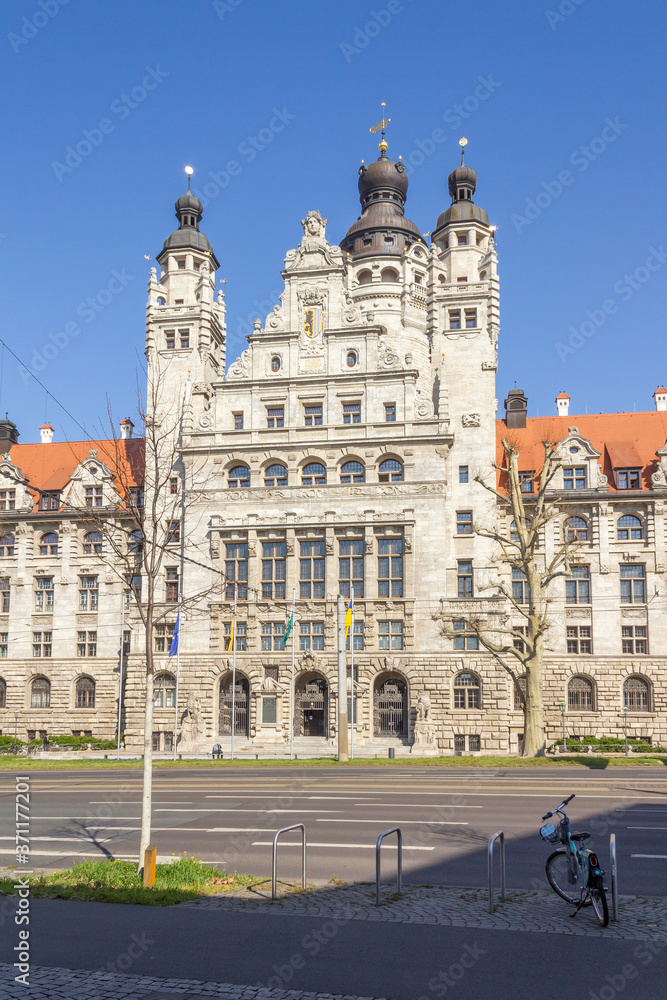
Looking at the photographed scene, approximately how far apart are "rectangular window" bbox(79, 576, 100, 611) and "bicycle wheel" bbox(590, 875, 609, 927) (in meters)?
52.1

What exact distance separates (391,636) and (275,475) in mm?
12519

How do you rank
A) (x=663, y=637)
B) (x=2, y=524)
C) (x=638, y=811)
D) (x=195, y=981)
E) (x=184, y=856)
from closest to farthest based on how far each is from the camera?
1. (x=195, y=981)
2. (x=184, y=856)
3. (x=638, y=811)
4. (x=663, y=637)
5. (x=2, y=524)

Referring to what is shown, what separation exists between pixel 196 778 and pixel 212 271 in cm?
4142

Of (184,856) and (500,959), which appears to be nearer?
(500,959)

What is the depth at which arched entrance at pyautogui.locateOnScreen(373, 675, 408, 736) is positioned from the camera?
51156 mm

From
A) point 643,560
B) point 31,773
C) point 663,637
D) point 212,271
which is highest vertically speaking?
point 212,271

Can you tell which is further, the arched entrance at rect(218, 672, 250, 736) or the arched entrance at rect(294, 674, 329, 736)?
the arched entrance at rect(218, 672, 250, 736)

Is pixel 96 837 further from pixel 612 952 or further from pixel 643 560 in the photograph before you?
pixel 643 560

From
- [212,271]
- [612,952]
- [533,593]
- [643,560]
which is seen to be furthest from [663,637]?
[612,952]

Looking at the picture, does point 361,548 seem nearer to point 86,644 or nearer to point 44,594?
point 86,644

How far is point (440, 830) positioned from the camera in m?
19.9

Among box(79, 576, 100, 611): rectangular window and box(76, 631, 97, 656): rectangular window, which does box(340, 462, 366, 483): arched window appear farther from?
box(76, 631, 97, 656): rectangular window

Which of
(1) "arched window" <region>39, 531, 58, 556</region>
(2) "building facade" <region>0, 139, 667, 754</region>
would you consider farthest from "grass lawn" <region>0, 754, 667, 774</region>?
(1) "arched window" <region>39, 531, 58, 556</region>

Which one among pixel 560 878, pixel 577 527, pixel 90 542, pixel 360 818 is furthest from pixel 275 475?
pixel 560 878
